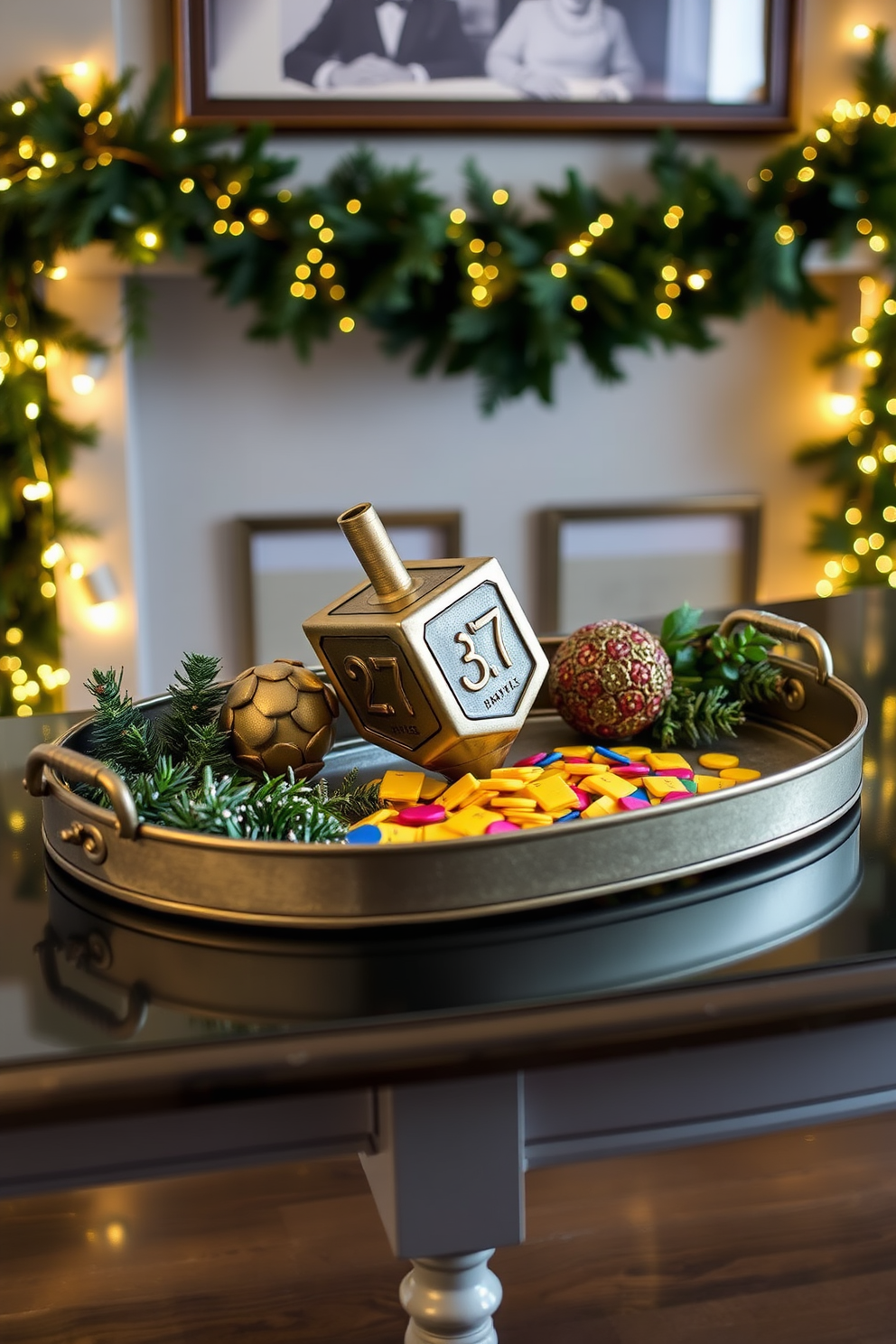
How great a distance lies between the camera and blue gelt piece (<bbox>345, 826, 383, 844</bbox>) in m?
0.59

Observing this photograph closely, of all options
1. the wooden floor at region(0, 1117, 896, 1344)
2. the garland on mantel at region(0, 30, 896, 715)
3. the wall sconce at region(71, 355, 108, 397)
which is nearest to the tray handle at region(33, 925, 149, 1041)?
the wooden floor at region(0, 1117, 896, 1344)

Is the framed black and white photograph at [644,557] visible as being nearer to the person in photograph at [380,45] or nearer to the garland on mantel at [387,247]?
the garland on mantel at [387,247]

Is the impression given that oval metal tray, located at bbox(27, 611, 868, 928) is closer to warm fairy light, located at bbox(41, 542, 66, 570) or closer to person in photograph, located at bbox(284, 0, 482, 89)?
warm fairy light, located at bbox(41, 542, 66, 570)

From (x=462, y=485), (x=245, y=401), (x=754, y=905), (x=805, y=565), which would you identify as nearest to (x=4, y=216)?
(x=245, y=401)

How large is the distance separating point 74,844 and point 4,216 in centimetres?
201

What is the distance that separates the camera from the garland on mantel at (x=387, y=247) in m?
2.29

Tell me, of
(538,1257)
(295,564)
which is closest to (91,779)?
(538,1257)

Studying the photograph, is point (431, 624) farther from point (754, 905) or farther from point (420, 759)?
point (754, 905)

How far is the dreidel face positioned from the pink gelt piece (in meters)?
0.05

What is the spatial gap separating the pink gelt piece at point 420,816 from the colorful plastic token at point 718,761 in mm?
203

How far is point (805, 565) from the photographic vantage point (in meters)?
2.94

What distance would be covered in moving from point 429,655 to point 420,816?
9 centimetres

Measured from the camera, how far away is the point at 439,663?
66 centimetres

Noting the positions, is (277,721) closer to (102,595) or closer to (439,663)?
(439,663)
